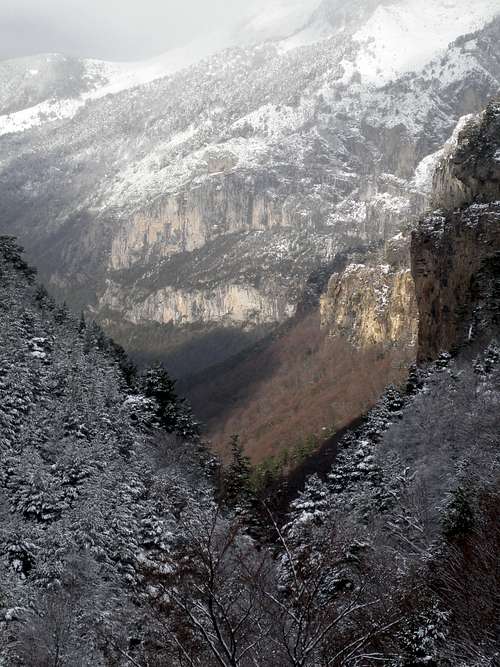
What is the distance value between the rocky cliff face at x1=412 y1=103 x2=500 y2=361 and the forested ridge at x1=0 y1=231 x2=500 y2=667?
512 cm

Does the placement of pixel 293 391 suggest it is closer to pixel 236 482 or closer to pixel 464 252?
pixel 464 252

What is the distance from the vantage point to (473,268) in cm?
5884

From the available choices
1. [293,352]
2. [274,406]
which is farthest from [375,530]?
[293,352]

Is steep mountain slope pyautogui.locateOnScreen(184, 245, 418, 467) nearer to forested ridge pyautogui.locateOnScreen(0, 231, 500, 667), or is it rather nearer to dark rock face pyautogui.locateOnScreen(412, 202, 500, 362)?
dark rock face pyautogui.locateOnScreen(412, 202, 500, 362)

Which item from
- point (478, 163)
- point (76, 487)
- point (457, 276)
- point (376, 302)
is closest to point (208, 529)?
point (76, 487)

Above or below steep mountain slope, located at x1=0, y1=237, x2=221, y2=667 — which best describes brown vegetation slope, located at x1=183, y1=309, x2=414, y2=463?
below

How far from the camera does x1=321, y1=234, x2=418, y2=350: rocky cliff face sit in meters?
135

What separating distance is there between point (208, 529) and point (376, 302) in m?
140

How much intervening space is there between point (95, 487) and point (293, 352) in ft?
515

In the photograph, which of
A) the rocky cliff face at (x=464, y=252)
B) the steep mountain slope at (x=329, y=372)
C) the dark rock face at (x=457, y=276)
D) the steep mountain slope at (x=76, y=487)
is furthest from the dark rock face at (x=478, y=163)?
the steep mountain slope at (x=329, y=372)

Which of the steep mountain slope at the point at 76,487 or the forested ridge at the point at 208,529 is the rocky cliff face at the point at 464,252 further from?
the steep mountain slope at the point at 76,487

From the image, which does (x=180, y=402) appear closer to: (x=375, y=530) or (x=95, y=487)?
(x=95, y=487)

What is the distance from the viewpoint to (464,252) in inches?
2372

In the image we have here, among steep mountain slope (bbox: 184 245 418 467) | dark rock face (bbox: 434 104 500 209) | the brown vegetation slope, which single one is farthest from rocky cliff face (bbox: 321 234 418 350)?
dark rock face (bbox: 434 104 500 209)
